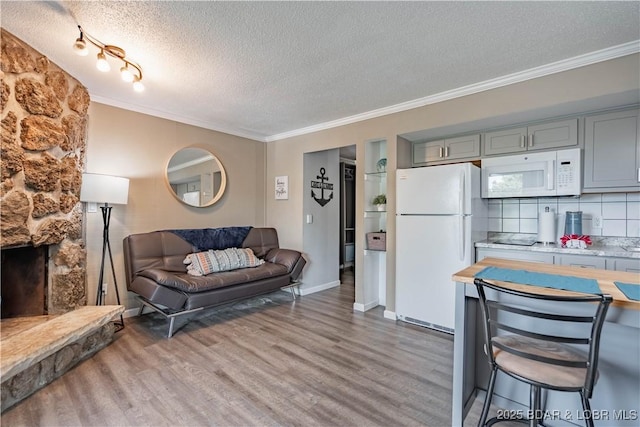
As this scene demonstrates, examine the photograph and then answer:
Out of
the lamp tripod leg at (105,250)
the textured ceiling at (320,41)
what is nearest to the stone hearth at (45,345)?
the lamp tripod leg at (105,250)

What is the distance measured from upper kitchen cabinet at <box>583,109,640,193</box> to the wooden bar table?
124cm

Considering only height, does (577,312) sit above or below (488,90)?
below

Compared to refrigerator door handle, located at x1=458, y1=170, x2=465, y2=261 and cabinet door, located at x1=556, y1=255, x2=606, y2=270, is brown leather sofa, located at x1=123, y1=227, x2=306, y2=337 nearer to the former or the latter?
refrigerator door handle, located at x1=458, y1=170, x2=465, y2=261

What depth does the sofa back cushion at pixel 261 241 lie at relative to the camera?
416 centimetres

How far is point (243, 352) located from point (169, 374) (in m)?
0.58

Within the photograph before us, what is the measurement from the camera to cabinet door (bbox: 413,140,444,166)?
131 inches

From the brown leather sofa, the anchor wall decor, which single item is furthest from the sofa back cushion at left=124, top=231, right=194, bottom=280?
the anchor wall decor

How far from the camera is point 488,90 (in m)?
2.71

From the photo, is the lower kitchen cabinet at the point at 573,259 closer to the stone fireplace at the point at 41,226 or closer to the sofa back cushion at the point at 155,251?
the sofa back cushion at the point at 155,251

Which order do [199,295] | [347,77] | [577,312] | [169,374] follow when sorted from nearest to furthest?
[577,312] → [169,374] → [347,77] → [199,295]

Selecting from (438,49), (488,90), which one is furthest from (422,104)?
(438,49)

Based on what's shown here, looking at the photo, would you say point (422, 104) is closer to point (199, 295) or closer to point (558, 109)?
point (558, 109)

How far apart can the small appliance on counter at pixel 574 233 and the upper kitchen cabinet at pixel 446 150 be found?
1.01 metres

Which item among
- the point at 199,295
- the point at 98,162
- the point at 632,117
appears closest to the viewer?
the point at 632,117
